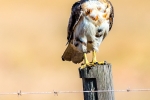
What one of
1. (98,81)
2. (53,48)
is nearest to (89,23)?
(98,81)

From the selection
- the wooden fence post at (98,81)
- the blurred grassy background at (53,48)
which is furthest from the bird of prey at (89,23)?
the blurred grassy background at (53,48)

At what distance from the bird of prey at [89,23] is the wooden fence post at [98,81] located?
5.20 ft

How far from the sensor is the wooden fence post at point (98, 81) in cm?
605

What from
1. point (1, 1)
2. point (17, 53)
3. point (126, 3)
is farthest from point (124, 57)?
point (1, 1)

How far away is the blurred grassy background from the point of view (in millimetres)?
12984

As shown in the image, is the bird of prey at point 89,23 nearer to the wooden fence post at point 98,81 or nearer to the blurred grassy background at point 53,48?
the wooden fence post at point 98,81

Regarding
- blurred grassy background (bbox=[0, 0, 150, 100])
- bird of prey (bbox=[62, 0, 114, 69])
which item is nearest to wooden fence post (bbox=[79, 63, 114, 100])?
bird of prey (bbox=[62, 0, 114, 69])

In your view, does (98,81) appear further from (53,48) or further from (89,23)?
(53,48)

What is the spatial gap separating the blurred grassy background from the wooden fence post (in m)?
5.93

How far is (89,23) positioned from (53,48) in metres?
8.41

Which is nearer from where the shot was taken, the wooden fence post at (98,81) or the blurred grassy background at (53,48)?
the wooden fence post at (98,81)

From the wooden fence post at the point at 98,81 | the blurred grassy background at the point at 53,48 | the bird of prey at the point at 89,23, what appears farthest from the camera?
the blurred grassy background at the point at 53,48

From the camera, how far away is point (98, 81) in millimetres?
6074

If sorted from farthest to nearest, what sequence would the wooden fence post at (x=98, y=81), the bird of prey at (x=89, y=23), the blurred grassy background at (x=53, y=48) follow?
the blurred grassy background at (x=53, y=48)
the bird of prey at (x=89, y=23)
the wooden fence post at (x=98, y=81)
